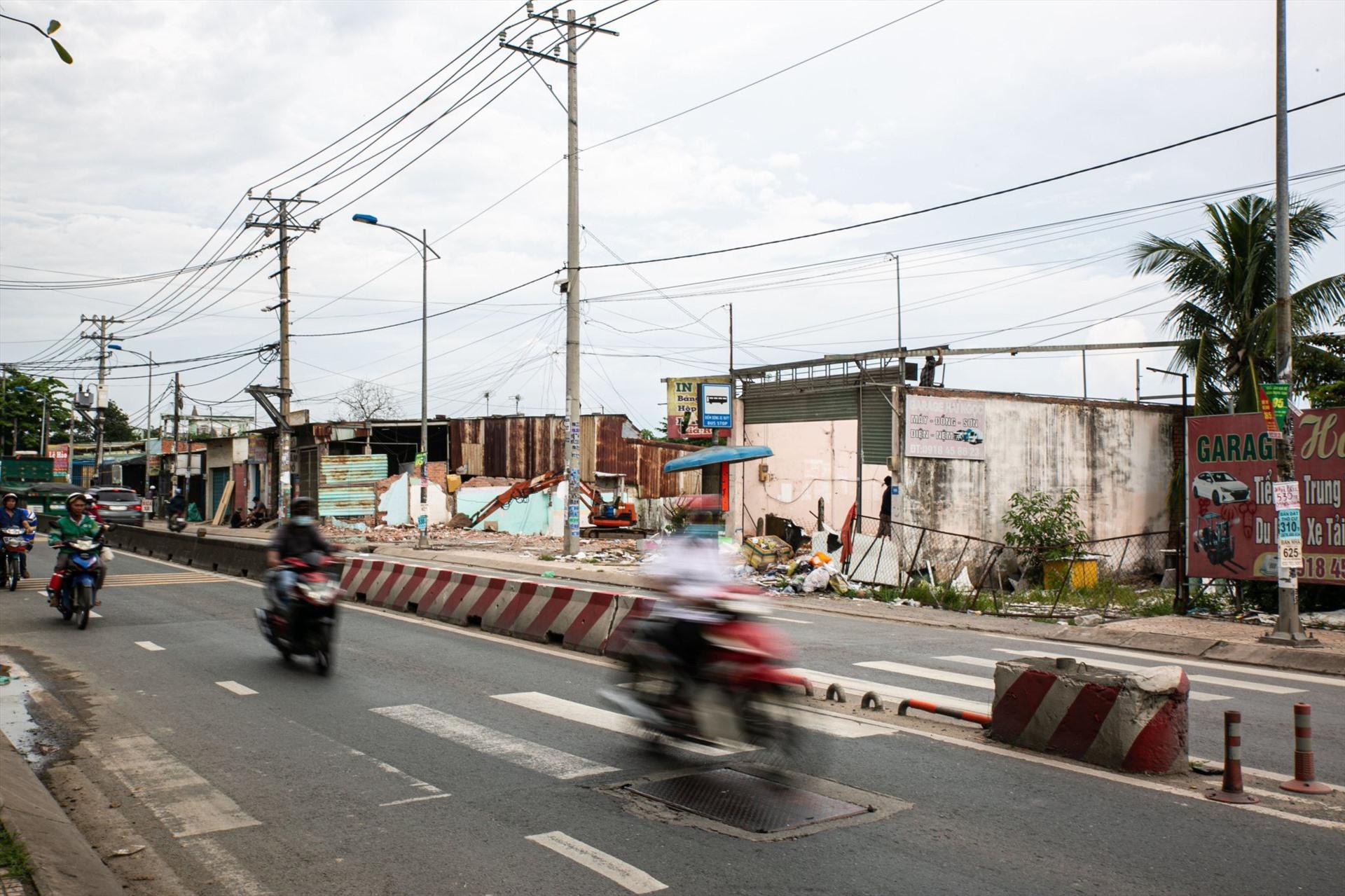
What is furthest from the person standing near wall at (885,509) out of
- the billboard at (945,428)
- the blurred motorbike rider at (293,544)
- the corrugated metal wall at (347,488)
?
the corrugated metal wall at (347,488)

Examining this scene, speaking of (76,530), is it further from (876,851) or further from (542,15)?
(542,15)

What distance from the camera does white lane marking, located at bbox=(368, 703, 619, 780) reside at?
7191 mm

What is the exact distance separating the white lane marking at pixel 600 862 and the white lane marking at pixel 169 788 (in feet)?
5.90

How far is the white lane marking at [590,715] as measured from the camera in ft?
25.6

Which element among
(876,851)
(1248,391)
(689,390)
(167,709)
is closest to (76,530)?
(167,709)

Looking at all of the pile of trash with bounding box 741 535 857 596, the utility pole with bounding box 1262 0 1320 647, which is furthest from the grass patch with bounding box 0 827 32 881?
the pile of trash with bounding box 741 535 857 596

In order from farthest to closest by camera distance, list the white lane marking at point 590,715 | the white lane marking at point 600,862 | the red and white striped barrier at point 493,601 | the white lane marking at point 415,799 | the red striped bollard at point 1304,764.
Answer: the red and white striped barrier at point 493,601 → the white lane marking at point 590,715 → the red striped bollard at point 1304,764 → the white lane marking at point 415,799 → the white lane marking at point 600,862

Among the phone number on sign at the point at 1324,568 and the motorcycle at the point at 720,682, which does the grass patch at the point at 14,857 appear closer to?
the motorcycle at the point at 720,682

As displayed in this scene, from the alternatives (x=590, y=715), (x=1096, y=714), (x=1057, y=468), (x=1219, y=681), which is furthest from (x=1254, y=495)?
(x=590, y=715)

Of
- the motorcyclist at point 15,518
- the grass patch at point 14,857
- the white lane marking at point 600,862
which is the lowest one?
the white lane marking at point 600,862

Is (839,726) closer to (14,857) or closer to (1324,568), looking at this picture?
(14,857)

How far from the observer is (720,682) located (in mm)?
6938

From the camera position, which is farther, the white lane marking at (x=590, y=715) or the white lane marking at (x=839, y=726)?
the white lane marking at (x=839, y=726)

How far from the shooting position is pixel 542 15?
25891 millimetres
